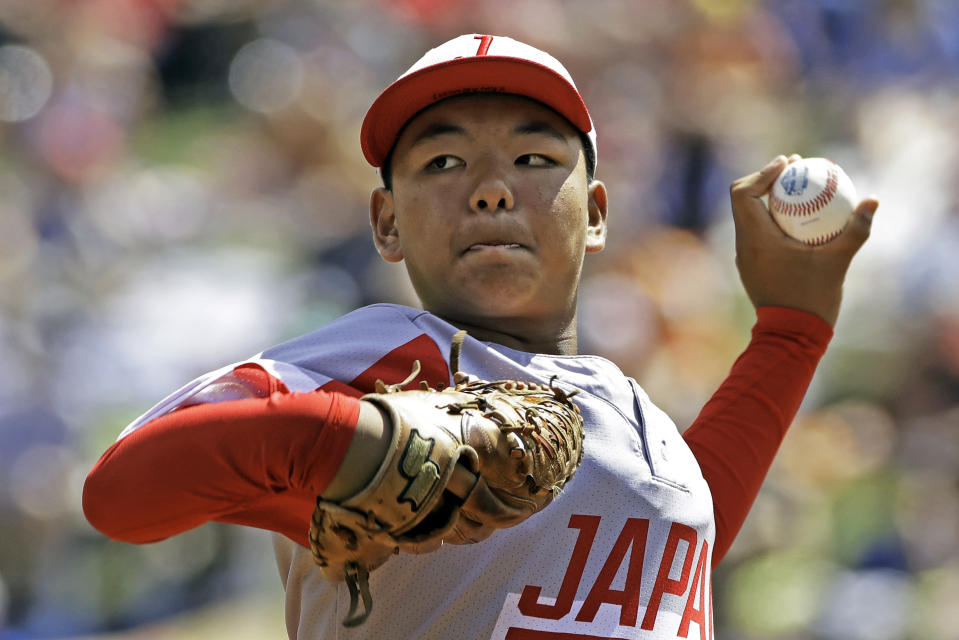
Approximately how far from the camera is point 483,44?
66.3 inches

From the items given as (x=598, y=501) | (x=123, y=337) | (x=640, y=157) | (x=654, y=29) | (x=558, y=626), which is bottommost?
(x=558, y=626)

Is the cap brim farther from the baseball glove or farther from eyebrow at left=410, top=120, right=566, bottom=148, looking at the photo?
the baseball glove

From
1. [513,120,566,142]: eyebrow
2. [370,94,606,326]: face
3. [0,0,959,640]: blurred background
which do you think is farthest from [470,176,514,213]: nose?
[0,0,959,640]: blurred background

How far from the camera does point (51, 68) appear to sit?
5121mm

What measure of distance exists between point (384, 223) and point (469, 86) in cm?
31

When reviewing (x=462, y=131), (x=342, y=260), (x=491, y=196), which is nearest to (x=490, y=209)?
(x=491, y=196)

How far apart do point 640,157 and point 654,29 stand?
3.08ft

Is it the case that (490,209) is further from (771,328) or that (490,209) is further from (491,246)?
(771,328)

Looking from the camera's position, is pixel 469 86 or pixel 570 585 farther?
pixel 469 86

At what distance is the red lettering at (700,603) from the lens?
1.50 m

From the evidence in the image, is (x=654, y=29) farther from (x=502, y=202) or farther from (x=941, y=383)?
(x=502, y=202)

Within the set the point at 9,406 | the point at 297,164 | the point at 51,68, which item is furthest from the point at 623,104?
the point at 9,406

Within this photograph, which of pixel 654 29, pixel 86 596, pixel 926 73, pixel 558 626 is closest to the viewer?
pixel 558 626

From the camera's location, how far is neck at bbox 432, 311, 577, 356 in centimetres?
165
